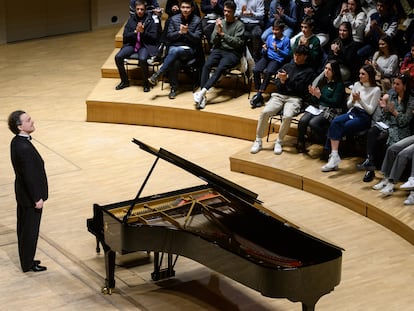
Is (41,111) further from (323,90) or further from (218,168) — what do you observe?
(323,90)

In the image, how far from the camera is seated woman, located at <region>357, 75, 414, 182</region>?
7.90m

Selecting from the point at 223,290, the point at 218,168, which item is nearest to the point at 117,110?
the point at 218,168

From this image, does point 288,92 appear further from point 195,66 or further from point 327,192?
point 195,66

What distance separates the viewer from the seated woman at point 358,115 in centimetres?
823

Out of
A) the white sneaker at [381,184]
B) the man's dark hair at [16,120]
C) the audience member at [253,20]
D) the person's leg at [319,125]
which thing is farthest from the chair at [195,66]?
the man's dark hair at [16,120]

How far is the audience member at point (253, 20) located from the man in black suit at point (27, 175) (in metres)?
4.36

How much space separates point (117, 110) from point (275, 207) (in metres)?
2.97

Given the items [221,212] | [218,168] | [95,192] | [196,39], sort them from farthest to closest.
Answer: [196,39] < [218,168] < [95,192] < [221,212]

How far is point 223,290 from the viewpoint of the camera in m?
6.52

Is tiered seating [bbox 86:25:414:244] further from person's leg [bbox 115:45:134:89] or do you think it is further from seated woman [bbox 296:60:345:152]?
seated woman [bbox 296:60:345:152]

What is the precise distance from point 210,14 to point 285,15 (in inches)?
47.8

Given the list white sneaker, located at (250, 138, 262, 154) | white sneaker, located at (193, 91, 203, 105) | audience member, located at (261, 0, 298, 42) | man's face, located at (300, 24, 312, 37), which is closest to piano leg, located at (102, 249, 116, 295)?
white sneaker, located at (250, 138, 262, 154)

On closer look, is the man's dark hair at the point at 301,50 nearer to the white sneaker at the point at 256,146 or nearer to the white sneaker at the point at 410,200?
the white sneaker at the point at 256,146

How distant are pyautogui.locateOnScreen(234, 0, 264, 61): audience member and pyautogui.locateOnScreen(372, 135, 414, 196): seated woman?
2.96 metres
